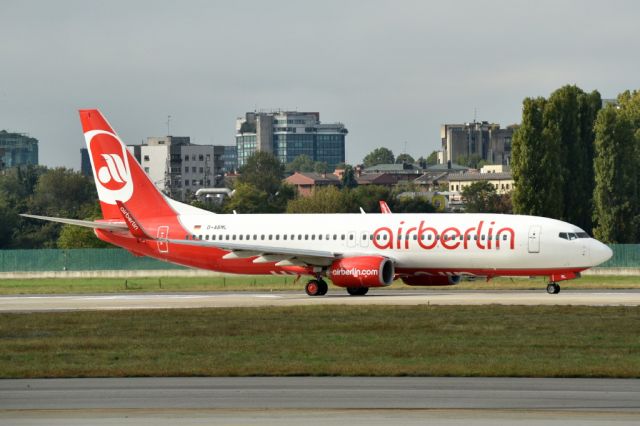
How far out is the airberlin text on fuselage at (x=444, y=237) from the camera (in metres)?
53.0

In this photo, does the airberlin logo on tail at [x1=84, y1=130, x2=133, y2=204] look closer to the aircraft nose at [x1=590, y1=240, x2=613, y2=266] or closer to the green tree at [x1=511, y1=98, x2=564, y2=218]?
the aircraft nose at [x1=590, y1=240, x2=613, y2=266]

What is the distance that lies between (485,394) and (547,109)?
247 ft

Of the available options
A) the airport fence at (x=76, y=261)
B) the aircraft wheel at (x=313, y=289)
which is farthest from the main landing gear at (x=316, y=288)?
the airport fence at (x=76, y=261)

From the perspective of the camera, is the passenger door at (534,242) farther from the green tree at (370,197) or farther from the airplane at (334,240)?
the green tree at (370,197)

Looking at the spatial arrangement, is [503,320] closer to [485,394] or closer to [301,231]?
[485,394]

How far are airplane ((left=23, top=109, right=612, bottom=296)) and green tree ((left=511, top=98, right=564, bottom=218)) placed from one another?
97.1 feet

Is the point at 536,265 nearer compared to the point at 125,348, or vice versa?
the point at 125,348

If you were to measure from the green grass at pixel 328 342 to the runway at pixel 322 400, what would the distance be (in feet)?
4.30

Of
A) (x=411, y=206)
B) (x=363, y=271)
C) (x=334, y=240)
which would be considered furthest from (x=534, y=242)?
(x=411, y=206)

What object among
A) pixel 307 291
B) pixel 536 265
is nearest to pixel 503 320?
pixel 536 265

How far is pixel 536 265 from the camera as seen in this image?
52719 millimetres

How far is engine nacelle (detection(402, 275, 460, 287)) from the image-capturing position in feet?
179

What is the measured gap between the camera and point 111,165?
62.2 metres

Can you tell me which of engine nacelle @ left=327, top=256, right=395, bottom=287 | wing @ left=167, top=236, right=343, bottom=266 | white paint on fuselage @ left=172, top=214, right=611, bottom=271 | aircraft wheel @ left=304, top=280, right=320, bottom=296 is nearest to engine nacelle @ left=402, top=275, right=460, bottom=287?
white paint on fuselage @ left=172, top=214, right=611, bottom=271
